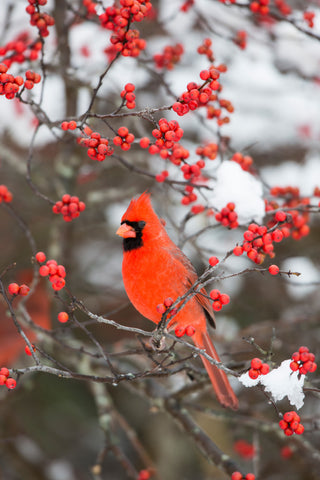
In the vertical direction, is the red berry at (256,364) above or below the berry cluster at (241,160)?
below

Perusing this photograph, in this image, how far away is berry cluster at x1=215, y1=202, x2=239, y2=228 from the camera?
2.04 meters

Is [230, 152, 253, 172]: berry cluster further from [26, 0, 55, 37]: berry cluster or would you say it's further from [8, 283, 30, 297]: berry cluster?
[8, 283, 30, 297]: berry cluster

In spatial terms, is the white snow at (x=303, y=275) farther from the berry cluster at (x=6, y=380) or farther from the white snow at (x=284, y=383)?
the berry cluster at (x=6, y=380)

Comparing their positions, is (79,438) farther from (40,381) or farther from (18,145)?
(18,145)

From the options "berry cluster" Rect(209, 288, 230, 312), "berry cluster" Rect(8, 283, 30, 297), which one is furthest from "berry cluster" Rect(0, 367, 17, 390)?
"berry cluster" Rect(209, 288, 230, 312)

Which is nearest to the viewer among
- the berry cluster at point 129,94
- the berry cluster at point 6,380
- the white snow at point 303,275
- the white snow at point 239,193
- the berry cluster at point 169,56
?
the berry cluster at point 6,380

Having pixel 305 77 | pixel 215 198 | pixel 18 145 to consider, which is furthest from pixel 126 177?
pixel 215 198

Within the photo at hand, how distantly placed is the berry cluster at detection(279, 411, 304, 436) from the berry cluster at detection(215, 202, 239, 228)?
2.42ft

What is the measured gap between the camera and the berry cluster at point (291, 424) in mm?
1614

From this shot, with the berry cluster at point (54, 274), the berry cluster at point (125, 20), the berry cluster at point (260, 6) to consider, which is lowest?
the berry cluster at point (54, 274)

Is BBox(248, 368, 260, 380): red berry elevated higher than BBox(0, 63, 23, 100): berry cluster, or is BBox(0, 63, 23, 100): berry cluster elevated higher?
BBox(0, 63, 23, 100): berry cluster

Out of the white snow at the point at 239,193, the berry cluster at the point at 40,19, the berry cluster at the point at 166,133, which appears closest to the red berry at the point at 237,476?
the white snow at the point at 239,193

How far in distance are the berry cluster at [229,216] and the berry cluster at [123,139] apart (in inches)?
19.2

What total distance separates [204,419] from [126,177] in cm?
191
